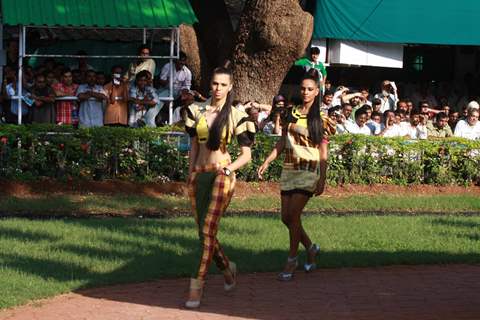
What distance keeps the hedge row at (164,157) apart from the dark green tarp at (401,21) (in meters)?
Answer: 3.83

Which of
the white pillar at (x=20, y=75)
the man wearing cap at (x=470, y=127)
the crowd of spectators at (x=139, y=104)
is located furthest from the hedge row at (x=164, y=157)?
the man wearing cap at (x=470, y=127)

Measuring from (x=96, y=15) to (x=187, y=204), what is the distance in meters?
4.27

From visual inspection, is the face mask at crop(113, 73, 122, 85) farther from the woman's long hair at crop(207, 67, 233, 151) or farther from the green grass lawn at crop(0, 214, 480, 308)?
the woman's long hair at crop(207, 67, 233, 151)

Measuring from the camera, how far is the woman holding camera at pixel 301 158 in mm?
8883

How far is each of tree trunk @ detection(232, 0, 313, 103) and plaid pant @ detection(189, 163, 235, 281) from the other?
31.1 feet

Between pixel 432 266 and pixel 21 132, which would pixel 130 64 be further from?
pixel 432 266

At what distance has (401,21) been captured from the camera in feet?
65.6

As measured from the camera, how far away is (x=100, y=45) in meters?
20.0

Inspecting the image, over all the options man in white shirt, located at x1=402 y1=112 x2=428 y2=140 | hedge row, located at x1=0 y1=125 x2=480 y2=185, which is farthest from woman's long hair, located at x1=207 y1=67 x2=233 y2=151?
man in white shirt, located at x1=402 y1=112 x2=428 y2=140

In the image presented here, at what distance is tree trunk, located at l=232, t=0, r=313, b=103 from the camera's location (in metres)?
17.2

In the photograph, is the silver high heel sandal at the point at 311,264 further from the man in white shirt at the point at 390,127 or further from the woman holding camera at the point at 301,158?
the man in white shirt at the point at 390,127

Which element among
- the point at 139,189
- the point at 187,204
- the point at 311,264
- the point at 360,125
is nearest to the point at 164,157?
the point at 139,189

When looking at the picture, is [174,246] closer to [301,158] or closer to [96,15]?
[301,158]

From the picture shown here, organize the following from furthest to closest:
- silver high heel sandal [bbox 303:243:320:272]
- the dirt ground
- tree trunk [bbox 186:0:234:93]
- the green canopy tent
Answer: tree trunk [bbox 186:0:234:93] → the green canopy tent → the dirt ground → silver high heel sandal [bbox 303:243:320:272]
